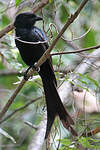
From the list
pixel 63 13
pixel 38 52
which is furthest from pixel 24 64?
pixel 63 13

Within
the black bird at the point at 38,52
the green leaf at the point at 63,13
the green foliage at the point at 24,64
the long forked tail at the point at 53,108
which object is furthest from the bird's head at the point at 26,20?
the green leaf at the point at 63,13

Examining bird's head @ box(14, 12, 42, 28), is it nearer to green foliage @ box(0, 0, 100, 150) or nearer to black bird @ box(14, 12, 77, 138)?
black bird @ box(14, 12, 77, 138)

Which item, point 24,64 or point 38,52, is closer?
point 38,52

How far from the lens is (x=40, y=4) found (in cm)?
330

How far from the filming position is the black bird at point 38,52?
119 inches

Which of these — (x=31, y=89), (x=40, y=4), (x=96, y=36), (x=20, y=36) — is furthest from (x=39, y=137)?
(x=96, y=36)

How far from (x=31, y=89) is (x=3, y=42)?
1184 millimetres

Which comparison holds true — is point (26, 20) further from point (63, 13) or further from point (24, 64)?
point (63, 13)

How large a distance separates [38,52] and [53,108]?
0.57 meters

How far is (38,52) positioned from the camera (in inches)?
130

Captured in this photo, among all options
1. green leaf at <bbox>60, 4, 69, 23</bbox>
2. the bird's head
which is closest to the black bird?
the bird's head

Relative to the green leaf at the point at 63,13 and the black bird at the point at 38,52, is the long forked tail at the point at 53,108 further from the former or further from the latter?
the green leaf at the point at 63,13

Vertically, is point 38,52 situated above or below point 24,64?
above

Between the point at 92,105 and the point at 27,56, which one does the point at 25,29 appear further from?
the point at 92,105
